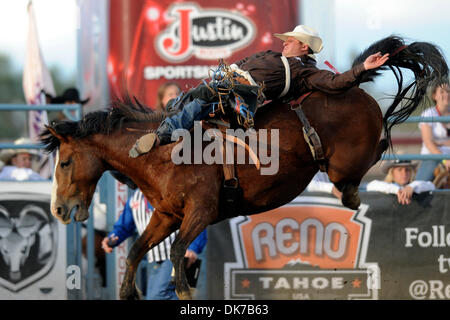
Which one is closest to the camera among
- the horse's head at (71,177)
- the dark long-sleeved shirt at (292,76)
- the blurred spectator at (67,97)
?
the dark long-sleeved shirt at (292,76)

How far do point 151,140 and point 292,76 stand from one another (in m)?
1.13

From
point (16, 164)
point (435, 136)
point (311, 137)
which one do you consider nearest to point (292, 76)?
point (311, 137)

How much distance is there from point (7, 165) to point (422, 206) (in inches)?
165

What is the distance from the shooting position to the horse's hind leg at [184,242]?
5.33 meters

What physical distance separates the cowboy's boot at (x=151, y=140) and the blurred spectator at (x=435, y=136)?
3066 millimetres

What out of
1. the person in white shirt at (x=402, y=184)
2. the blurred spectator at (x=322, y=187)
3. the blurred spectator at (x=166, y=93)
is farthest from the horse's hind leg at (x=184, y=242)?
the person in white shirt at (x=402, y=184)

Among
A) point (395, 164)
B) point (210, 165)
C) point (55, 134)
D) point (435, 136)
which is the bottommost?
point (395, 164)

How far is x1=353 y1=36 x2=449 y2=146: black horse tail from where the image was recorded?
5.66 metres

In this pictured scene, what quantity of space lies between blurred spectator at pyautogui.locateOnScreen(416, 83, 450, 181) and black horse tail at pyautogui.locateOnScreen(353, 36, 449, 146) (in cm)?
162

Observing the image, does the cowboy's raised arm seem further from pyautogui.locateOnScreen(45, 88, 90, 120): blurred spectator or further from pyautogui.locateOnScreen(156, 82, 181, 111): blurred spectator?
pyautogui.locateOnScreen(45, 88, 90, 120): blurred spectator

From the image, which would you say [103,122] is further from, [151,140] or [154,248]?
[154,248]

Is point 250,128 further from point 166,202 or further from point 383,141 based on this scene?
point 383,141

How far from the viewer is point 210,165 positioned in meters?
5.49

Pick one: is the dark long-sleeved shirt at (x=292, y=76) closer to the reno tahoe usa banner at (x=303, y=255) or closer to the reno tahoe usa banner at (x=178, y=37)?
the reno tahoe usa banner at (x=303, y=255)
